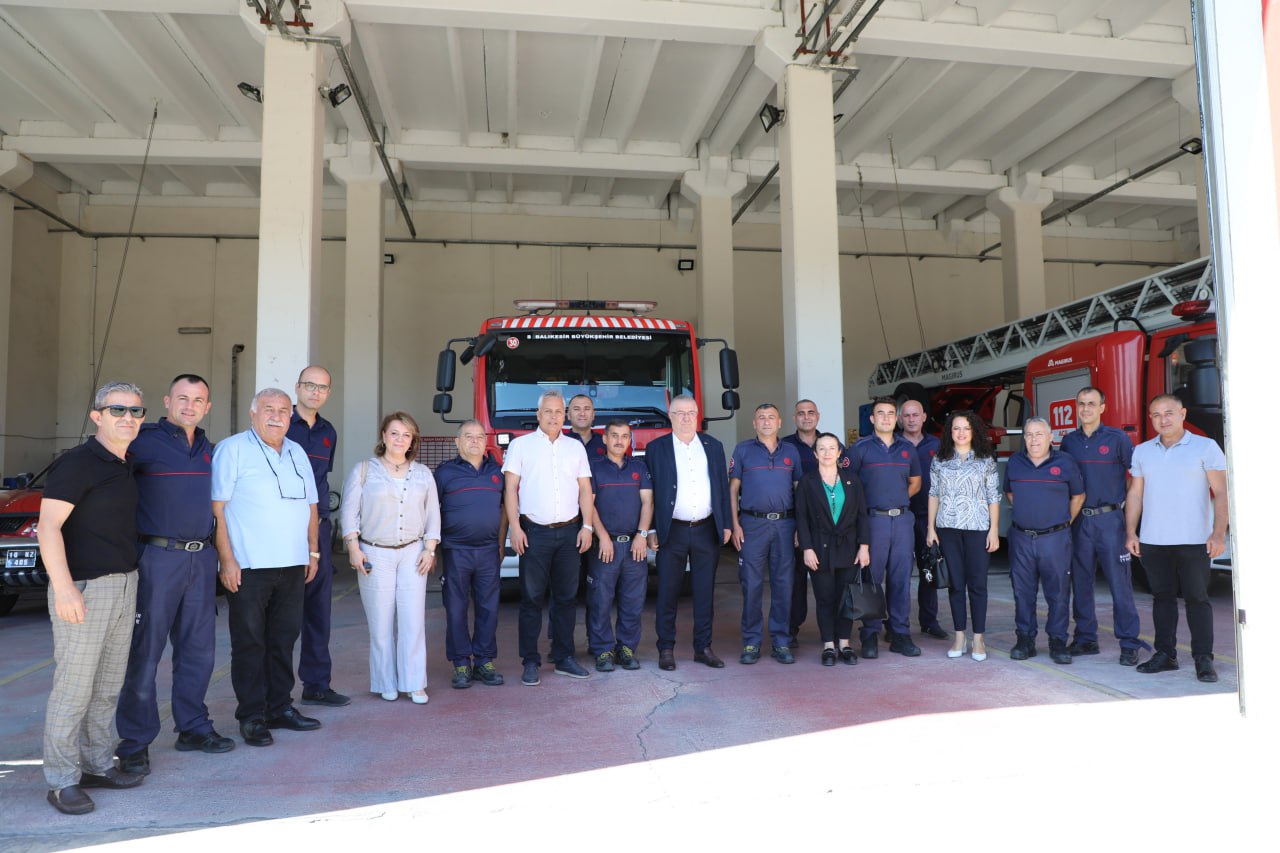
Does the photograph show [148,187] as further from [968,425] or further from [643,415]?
[968,425]

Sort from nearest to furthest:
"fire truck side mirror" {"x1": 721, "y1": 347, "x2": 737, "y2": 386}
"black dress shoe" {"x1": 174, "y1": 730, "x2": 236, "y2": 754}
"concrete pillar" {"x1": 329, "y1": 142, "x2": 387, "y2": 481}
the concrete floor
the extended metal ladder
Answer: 1. the concrete floor
2. "black dress shoe" {"x1": 174, "y1": 730, "x2": 236, "y2": 754}
3. "fire truck side mirror" {"x1": 721, "y1": 347, "x2": 737, "y2": 386}
4. the extended metal ladder
5. "concrete pillar" {"x1": 329, "y1": 142, "x2": 387, "y2": 481}

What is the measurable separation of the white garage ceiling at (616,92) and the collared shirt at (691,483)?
5.40 m

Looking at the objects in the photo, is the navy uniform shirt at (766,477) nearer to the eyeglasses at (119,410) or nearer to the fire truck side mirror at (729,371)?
the fire truck side mirror at (729,371)

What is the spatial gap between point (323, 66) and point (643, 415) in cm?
494

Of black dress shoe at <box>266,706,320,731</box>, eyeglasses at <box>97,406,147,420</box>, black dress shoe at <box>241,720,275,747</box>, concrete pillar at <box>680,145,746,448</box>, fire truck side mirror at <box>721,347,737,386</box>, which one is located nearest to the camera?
eyeglasses at <box>97,406,147,420</box>

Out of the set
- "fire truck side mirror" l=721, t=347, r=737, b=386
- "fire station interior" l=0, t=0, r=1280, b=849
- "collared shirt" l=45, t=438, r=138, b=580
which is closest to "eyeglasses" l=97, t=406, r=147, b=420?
"collared shirt" l=45, t=438, r=138, b=580

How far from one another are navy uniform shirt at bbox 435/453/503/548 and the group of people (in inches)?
0.4

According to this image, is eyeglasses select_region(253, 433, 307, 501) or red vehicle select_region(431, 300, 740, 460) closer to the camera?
eyeglasses select_region(253, 433, 307, 501)

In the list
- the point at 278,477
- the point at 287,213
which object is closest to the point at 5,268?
the point at 287,213

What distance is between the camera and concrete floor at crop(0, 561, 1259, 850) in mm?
2775

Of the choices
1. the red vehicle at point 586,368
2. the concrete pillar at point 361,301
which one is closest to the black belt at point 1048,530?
the red vehicle at point 586,368

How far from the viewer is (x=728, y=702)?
4.30 meters

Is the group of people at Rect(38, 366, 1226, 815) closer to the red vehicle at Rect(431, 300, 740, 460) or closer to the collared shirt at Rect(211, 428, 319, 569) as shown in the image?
the collared shirt at Rect(211, 428, 319, 569)

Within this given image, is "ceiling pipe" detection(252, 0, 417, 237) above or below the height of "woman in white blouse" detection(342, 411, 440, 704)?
above
